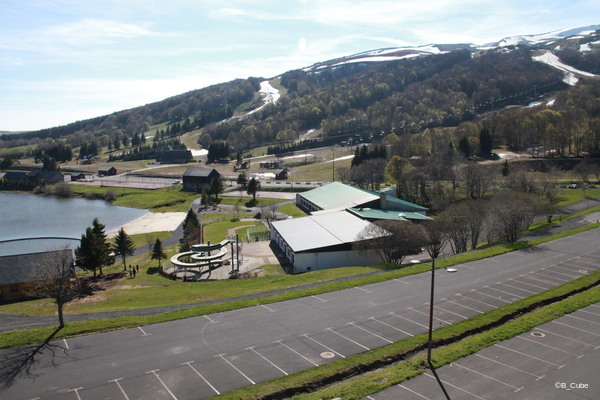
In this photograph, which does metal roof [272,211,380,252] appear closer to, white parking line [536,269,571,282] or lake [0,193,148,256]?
white parking line [536,269,571,282]

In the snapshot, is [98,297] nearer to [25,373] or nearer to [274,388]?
[25,373]

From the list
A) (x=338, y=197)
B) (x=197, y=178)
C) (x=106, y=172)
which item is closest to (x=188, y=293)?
(x=338, y=197)

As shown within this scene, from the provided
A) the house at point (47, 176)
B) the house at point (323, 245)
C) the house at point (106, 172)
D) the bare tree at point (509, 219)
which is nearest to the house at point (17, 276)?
the house at point (323, 245)

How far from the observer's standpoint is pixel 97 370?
1980 centimetres

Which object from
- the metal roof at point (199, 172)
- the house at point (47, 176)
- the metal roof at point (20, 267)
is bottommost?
the metal roof at point (20, 267)

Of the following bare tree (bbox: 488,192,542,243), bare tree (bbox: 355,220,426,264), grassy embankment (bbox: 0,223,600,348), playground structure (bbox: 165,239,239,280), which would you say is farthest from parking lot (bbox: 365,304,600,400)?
playground structure (bbox: 165,239,239,280)

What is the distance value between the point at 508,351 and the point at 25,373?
74.0 ft

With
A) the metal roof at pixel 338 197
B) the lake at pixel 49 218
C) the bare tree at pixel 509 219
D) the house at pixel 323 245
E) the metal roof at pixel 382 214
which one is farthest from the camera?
the lake at pixel 49 218

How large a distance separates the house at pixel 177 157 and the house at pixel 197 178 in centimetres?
5636

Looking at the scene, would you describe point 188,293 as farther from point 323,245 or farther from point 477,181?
point 477,181

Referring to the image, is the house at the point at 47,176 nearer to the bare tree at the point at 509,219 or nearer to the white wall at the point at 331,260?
the white wall at the point at 331,260

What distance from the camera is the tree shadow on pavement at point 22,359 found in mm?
19172

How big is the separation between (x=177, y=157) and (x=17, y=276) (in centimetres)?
13315

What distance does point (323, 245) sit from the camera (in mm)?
42750
